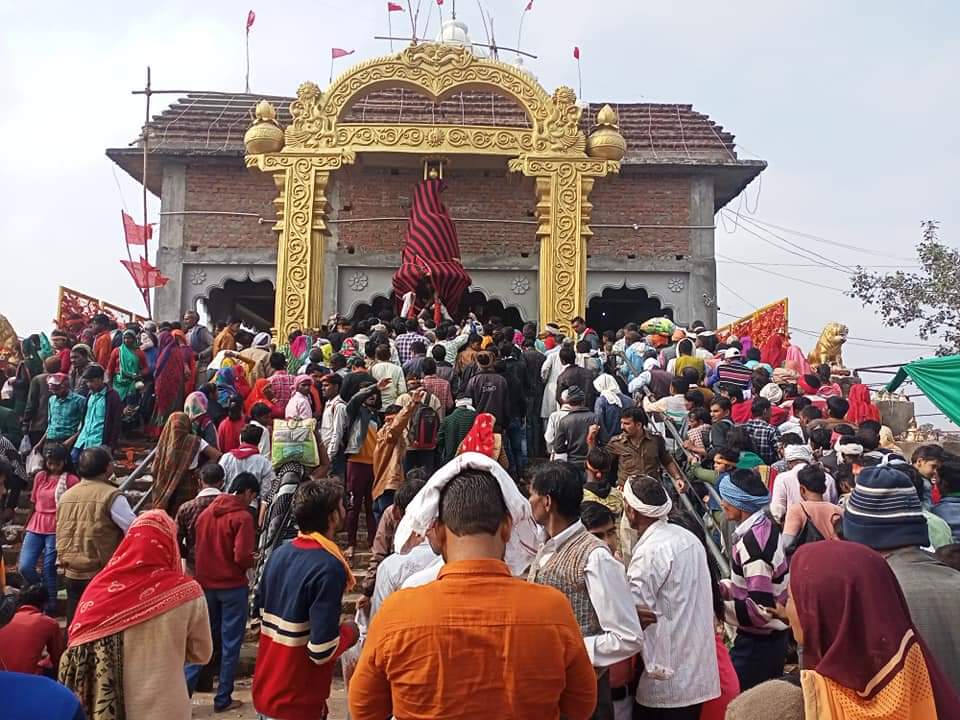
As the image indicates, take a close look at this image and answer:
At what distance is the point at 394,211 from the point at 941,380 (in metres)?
11.0

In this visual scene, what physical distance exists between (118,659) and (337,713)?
2.05 m

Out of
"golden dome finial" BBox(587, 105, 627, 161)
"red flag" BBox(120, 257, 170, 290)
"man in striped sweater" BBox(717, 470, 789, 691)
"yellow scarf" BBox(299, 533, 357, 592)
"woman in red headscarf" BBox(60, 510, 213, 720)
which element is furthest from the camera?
"red flag" BBox(120, 257, 170, 290)

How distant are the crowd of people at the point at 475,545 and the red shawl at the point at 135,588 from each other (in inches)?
0.4

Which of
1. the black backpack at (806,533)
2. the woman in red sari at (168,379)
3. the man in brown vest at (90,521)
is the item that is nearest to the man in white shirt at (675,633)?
the black backpack at (806,533)

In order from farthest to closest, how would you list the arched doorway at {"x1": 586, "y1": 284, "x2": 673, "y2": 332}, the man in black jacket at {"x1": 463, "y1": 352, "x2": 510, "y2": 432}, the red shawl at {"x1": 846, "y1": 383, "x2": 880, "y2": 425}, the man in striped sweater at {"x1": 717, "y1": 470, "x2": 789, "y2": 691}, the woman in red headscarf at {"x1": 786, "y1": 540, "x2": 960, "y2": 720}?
1. the arched doorway at {"x1": 586, "y1": 284, "x2": 673, "y2": 332}
2. the red shawl at {"x1": 846, "y1": 383, "x2": 880, "y2": 425}
3. the man in black jacket at {"x1": 463, "y1": 352, "x2": 510, "y2": 432}
4. the man in striped sweater at {"x1": 717, "y1": 470, "x2": 789, "y2": 691}
5. the woman in red headscarf at {"x1": 786, "y1": 540, "x2": 960, "y2": 720}

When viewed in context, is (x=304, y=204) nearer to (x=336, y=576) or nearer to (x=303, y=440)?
(x=303, y=440)

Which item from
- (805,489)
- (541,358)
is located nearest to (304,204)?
(541,358)

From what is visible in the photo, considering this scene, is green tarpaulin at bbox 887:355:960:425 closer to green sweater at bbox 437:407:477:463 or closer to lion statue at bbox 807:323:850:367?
lion statue at bbox 807:323:850:367

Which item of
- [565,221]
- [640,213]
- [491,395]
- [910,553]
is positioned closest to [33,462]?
[491,395]

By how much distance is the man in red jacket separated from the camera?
5.19 metres

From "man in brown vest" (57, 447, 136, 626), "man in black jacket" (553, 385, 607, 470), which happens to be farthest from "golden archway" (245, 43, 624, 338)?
"man in brown vest" (57, 447, 136, 626)

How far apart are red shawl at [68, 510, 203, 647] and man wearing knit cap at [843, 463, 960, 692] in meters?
2.67

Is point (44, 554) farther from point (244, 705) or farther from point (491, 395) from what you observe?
point (491, 395)

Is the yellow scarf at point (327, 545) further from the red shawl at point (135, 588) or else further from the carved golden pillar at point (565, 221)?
the carved golden pillar at point (565, 221)
